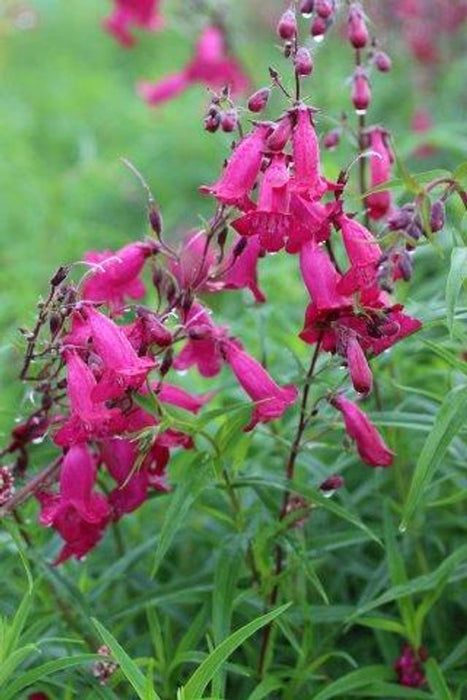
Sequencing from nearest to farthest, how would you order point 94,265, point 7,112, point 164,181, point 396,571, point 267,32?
point 94,265
point 396,571
point 164,181
point 7,112
point 267,32

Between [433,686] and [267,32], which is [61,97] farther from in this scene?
[433,686]

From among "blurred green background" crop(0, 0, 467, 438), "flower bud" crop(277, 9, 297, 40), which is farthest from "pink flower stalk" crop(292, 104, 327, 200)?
"blurred green background" crop(0, 0, 467, 438)

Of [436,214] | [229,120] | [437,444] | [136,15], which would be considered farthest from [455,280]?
[136,15]

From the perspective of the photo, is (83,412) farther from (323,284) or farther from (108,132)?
(108,132)

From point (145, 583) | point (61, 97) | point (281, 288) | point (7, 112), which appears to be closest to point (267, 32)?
point (61, 97)

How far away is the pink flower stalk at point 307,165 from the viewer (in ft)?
6.62

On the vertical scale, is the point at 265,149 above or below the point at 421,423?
above

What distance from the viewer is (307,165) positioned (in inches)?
79.7

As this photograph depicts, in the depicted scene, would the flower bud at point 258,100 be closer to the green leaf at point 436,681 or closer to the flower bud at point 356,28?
the flower bud at point 356,28

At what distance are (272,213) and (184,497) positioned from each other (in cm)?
52

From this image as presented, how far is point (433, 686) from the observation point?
7.40 feet

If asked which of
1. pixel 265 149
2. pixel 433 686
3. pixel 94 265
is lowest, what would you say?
pixel 433 686

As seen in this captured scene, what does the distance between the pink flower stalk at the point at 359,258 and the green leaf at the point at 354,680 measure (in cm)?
73

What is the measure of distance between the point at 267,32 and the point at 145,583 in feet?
20.7
